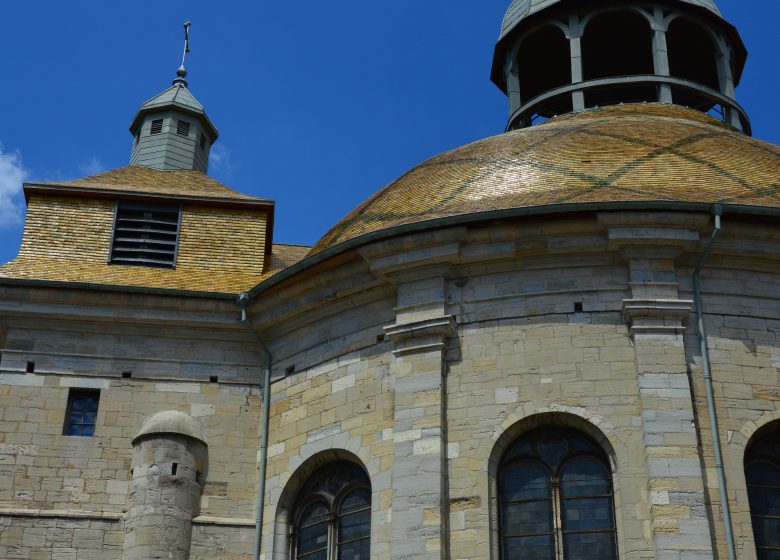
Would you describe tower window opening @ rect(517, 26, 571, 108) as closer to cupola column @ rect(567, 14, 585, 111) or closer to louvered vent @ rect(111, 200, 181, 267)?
cupola column @ rect(567, 14, 585, 111)

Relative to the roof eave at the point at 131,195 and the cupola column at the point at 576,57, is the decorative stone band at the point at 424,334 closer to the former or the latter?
the roof eave at the point at 131,195

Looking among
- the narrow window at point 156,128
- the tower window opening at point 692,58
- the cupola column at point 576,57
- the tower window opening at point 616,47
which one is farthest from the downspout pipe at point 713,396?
the narrow window at point 156,128

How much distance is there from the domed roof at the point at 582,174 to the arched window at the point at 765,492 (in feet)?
8.41

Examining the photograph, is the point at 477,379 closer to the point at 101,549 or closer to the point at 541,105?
the point at 101,549

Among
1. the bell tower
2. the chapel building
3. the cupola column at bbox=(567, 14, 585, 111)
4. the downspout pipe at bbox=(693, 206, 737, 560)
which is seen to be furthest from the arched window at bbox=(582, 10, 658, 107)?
the downspout pipe at bbox=(693, 206, 737, 560)

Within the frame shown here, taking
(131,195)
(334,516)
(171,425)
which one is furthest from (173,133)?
(334,516)

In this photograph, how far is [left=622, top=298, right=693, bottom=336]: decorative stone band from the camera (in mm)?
13219

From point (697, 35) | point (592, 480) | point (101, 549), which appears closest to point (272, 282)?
point (101, 549)

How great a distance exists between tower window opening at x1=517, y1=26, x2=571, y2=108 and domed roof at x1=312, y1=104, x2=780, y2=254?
5.03 m

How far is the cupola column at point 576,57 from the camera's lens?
66.5ft

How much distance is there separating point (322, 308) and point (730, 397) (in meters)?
4.92

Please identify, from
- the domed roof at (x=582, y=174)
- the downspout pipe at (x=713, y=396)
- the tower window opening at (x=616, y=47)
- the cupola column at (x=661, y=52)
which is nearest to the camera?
the downspout pipe at (x=713, y=396)

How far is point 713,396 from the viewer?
12.9m

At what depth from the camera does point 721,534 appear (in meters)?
12.1
